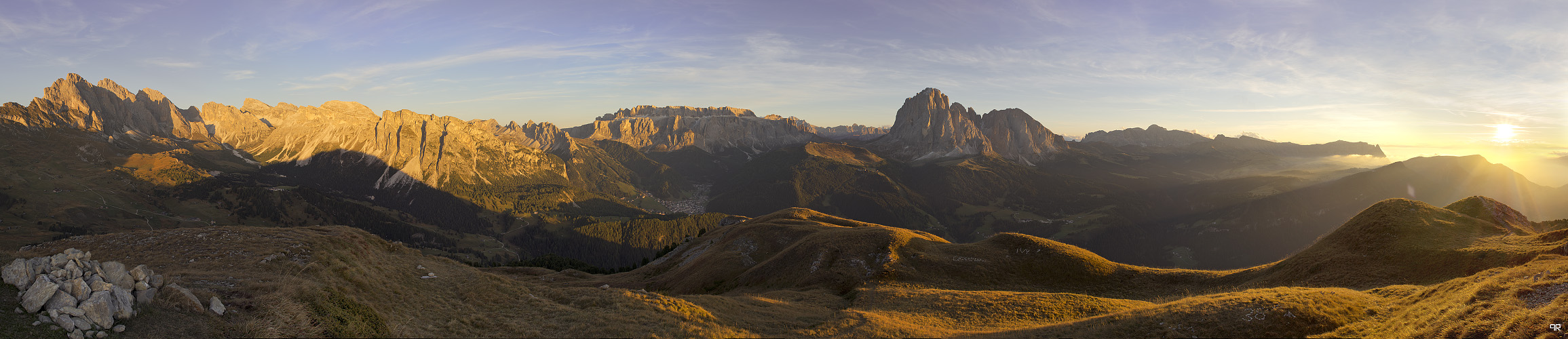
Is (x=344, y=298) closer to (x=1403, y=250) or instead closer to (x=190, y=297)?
(x=190, y=297)

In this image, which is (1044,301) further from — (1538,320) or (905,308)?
(1538,320)

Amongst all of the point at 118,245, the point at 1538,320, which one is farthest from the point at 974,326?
the point at 118,245

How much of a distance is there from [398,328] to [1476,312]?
1888 inches

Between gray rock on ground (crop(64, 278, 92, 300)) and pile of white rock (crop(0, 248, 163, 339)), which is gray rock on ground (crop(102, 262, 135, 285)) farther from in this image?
gray rock on ground (crop(64, 278, 92, 300))

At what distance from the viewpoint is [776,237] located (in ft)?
283

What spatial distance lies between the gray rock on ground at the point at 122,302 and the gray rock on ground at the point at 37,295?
108 cm

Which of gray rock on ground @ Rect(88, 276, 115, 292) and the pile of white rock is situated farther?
gray rock on ground @ Rect(88, 276, 115, 292)

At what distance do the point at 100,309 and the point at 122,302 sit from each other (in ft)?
4.13

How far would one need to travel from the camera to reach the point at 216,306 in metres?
18.1

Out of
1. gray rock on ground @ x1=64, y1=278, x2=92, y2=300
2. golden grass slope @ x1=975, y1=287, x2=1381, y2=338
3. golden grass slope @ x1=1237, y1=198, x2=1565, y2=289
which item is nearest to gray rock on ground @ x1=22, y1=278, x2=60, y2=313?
gray rock on ground @ x1=64, y1=278, x2=92, y2=300

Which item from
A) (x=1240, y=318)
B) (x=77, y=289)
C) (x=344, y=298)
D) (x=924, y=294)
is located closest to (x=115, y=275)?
(x=77, y=289)

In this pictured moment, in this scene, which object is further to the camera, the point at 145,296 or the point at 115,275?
the point at 145,296

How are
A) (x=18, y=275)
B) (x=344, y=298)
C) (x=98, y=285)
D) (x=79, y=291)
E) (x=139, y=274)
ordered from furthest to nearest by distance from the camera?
(x=344, y=298), (x=139, y=274), (x=18, y=275), (x=98, y=285), (x=79, y=291)

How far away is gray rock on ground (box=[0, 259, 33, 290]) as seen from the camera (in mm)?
15508
